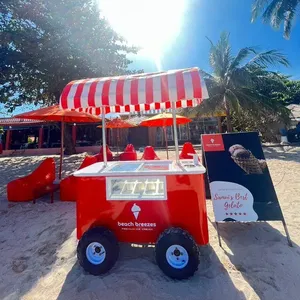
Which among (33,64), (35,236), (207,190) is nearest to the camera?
(35,236)

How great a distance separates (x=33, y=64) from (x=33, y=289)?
411 inches

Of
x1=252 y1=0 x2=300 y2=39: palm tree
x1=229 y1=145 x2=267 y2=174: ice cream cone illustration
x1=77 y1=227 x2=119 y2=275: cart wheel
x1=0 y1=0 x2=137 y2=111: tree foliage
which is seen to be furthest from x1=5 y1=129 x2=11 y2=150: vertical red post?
x1=252 y1=0 x2=300 y2=39: palm tree

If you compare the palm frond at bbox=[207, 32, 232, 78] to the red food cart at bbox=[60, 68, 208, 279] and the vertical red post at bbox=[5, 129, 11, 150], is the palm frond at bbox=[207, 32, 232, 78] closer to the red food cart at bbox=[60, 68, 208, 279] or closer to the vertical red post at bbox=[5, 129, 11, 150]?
the red food cart at bbox=[60, 68, 208, 279]

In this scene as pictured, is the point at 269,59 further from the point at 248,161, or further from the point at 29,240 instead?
the point at 29,240

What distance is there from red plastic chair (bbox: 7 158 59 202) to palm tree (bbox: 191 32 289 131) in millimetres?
10742

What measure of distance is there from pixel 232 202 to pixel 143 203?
1.50 metres

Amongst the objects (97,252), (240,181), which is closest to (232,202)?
(240,181)

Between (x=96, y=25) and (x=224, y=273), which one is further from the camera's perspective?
(x=96, y=25)

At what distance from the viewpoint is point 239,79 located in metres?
12.6

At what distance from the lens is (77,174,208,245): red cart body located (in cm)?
260

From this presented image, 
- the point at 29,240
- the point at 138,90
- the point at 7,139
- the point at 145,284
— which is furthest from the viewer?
the point at 7,139

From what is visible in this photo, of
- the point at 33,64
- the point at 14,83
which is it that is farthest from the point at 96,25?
the point at 14,83

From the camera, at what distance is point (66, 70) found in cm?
1020

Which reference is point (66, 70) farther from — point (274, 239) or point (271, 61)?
point (271, 61)
